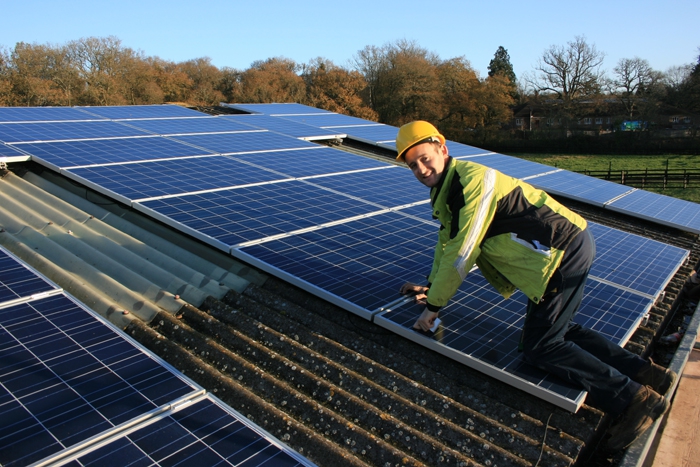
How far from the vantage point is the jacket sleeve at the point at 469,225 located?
4441 mm

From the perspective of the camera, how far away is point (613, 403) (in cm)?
462

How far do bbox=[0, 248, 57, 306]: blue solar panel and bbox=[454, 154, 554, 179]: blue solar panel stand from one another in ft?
39.7

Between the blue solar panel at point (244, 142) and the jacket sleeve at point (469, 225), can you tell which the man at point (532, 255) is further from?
the blue solar panel at point (244, 142)

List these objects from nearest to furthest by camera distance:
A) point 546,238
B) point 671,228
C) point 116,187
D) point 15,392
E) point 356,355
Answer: point 15,392 < point 546,238 < point 356,355 < point 116,187 < point 671,228

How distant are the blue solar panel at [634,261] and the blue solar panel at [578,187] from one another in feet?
13.0

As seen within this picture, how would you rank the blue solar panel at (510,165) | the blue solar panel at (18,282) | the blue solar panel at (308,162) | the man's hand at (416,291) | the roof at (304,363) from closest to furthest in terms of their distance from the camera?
the roof at (304,363) < the blue solar panel at (18,282) < the man's hand at (416,291) < the blue solar panel at (308,162) < the blue solar panel at (510,165)

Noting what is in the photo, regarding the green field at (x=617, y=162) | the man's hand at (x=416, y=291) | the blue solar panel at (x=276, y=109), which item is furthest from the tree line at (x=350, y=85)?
the man's hand at (x=416, y=291)

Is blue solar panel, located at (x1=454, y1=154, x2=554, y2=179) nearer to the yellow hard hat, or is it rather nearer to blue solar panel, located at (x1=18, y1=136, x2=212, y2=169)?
blue solar panel, located at (x1=18, y1=136, x2=212, y2=169)

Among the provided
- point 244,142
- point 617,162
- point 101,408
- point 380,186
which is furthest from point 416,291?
point 617,162

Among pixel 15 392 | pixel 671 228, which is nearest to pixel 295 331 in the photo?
pixel 15 392

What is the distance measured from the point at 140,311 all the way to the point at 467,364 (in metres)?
3.75

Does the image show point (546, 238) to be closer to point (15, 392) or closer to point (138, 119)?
point (15, 392)

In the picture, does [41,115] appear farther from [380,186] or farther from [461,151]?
[461,151]

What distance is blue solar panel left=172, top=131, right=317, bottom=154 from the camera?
1260 cm
